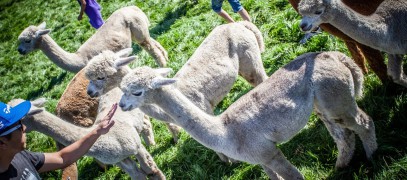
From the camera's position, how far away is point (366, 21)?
3873mm

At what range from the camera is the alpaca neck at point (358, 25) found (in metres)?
3.82

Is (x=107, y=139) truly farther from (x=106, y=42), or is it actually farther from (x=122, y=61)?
(x=106, y=42)

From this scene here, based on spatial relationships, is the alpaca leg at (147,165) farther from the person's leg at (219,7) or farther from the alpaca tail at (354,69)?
the person's leg at (219,7)

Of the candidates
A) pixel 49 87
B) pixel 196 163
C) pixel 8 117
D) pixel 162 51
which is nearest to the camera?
pixel 8 117

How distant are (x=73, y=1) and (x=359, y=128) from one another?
1225cm

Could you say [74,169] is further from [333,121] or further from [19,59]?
[19,59]

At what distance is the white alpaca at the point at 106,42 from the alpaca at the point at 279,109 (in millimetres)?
3756

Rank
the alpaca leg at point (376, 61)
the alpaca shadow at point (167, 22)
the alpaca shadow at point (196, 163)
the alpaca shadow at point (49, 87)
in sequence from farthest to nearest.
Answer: the alpaca shadow at point (49, 87), the alpaca shadow at point (167, 22), the alpaca shadow at point (196, 163), the alpaca leg at point (376, 61)

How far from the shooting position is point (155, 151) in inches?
231

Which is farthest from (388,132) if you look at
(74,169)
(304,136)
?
(74,169)

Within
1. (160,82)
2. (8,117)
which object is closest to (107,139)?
(160,82)

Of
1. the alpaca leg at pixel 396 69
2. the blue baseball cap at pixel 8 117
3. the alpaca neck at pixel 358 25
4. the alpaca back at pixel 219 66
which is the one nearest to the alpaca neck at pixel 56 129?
the alpaca back at pixel 219 66

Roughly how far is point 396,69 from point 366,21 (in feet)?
2.40

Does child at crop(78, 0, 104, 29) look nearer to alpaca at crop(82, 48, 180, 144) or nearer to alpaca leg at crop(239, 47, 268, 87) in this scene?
alpaca at crop(82, 48, 180, 144)
